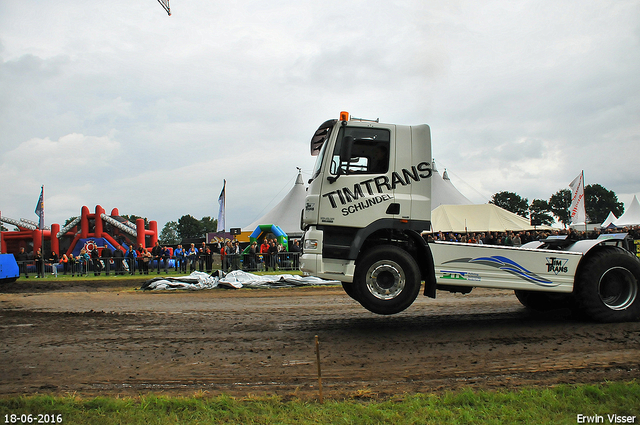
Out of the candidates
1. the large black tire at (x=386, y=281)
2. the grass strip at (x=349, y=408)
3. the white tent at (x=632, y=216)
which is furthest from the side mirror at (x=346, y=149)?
the white tent at (x=632, y=216)

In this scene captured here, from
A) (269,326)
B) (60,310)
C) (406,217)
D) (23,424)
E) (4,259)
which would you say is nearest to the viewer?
(23,424)

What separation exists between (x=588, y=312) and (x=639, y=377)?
8.11 feet

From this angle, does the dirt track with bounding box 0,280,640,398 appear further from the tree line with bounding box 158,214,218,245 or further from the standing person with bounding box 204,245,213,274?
the tree line with bounding box 158,214,218,245

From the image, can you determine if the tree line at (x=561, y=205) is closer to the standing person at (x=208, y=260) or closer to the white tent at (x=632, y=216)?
the white tent at (x=632, y=216)

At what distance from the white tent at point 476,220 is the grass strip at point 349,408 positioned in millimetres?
22562

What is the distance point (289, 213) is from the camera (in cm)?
3312

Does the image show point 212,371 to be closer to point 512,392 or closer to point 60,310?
point 512,392

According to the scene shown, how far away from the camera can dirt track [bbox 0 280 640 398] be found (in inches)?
186

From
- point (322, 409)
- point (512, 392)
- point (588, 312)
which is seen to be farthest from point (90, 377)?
point (588, 312)

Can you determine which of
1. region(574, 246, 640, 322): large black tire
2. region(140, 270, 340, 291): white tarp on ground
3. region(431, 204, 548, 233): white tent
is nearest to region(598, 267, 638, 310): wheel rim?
region(574, 246, 640, 322): large black tire

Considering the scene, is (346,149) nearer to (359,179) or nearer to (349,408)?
(359,179)

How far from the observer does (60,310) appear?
9828mm

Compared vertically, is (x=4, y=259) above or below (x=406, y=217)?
below

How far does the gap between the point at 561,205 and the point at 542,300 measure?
5254 inches
